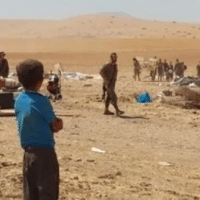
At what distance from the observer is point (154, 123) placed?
37.2 ft

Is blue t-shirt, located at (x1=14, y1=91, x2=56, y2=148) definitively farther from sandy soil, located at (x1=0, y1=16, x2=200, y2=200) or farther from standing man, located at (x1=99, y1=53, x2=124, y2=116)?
standing man, located at (x1=99, y1=53, x2=124, y2=116)

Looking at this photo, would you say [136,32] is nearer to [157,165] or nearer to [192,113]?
[192,113]

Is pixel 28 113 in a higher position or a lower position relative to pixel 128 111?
higher

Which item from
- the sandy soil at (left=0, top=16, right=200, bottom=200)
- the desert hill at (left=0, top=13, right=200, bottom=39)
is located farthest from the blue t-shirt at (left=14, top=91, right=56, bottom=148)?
the desert hill at (left=0, top=13, right=200, bottom=39)

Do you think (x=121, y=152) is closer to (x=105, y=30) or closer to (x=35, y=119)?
(x=35, y=119)

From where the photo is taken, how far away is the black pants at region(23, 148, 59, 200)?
3.56 metres

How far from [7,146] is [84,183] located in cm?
228

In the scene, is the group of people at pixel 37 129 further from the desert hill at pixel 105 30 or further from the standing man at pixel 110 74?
the desert hill at pixel 105 30

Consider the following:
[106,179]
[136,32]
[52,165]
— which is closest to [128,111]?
[106,179]

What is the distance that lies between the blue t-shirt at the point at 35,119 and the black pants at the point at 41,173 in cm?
6

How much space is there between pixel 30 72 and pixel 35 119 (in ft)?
1.09

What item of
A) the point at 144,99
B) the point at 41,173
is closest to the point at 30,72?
the point at 41,173

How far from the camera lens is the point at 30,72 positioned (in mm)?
3539

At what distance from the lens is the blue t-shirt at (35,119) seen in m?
3.51
